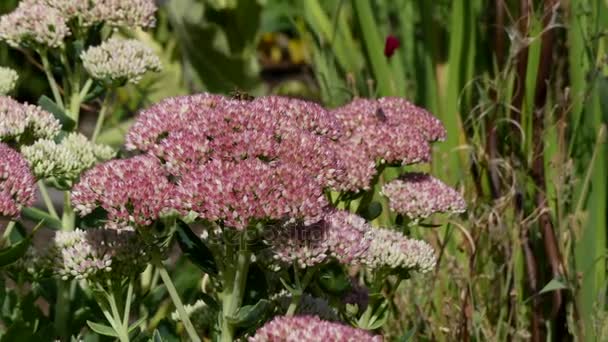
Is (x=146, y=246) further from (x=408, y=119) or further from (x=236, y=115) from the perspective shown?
(x=408, y=119)

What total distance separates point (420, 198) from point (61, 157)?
2.34 ft

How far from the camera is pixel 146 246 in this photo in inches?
82.4

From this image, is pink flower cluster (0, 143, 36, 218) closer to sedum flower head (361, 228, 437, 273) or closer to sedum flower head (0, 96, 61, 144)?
sedum flower head (0, 96, 61, 144)

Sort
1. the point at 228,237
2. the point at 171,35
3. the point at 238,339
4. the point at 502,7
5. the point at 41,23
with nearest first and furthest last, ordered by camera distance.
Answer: the point at 228,237, the point at 238,339, the point at 41,23, the point at 502,7, the point at 171,35

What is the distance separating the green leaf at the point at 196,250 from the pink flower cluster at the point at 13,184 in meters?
0.29

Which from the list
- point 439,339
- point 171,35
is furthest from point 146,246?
point 171,35

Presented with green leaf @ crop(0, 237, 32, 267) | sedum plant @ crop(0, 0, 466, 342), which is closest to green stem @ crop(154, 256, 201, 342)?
sedum plant @ crop(0, 0, 466, 342)

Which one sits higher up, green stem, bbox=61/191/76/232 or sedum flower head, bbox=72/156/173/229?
sedum flower head, bbox=72/156/173/229

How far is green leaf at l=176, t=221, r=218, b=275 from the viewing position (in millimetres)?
2074

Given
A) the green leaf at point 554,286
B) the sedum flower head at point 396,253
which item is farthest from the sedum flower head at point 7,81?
the green leaf at point 554,286

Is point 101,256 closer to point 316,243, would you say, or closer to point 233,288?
point 233,288

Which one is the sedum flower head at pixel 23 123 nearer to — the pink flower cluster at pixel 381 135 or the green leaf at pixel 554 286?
the pink flower cluster at pixel 381 135

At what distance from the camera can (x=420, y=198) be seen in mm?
2320

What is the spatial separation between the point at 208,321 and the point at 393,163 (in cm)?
56
